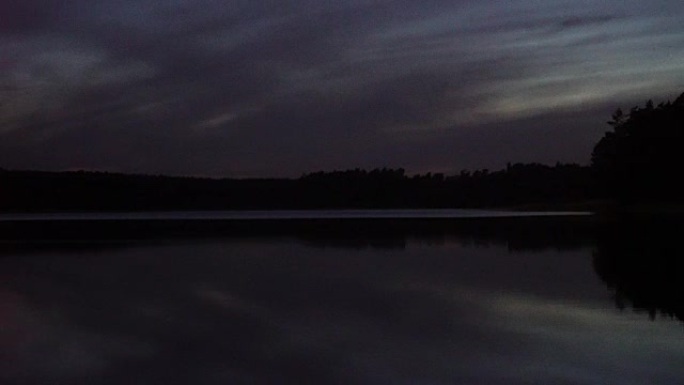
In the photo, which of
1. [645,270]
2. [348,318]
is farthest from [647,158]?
[348,318]

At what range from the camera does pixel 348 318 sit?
11695 millimetres

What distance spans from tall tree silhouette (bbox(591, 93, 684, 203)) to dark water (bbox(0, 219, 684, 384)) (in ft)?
129

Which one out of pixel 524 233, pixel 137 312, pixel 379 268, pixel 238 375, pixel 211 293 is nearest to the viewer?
pixel 238 375

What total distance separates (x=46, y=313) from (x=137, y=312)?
55.2 inches

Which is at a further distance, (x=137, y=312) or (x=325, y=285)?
(x=325, y=285)

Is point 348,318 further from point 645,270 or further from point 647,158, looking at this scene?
point 647,158

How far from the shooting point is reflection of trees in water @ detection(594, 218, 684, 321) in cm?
1270

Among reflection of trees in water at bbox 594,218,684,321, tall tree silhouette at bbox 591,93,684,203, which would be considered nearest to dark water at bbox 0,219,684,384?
reflection of trees in water at bbox 594,218,684,321

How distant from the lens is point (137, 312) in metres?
12.6

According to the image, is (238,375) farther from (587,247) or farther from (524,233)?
(524,233)

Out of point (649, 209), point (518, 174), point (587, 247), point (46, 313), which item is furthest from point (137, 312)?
point (518, 174)

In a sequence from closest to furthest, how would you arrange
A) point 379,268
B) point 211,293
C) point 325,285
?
1. point 211,293
2. point 325,285
3. point 379,268

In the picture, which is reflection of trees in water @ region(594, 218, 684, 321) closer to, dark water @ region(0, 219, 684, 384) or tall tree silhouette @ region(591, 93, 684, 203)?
dark water @ region(0, 219, 684, 384)

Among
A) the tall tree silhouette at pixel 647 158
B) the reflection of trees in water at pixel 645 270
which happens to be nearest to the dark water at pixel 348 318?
the reflection of trees in water at pixel 645 270
